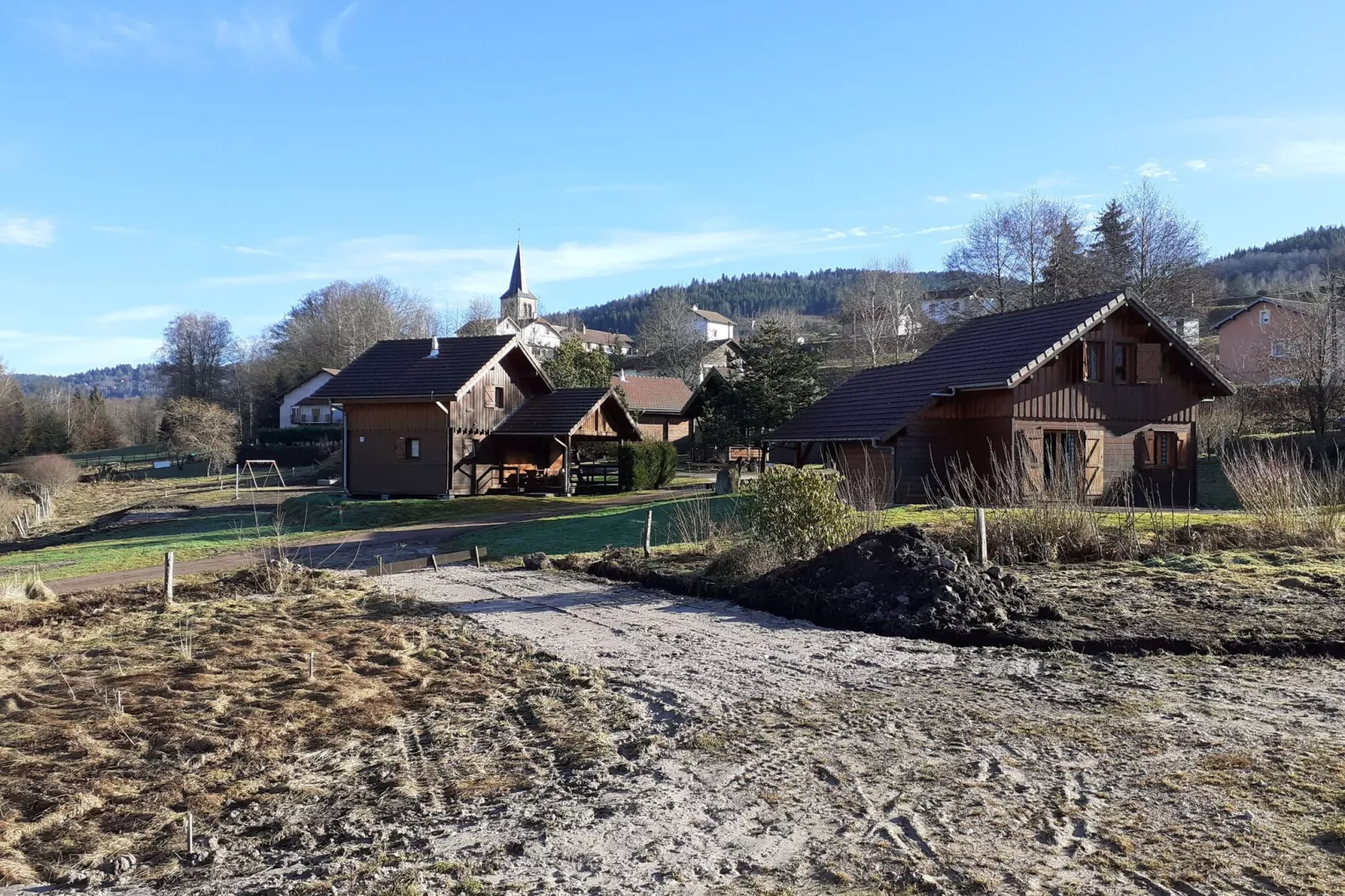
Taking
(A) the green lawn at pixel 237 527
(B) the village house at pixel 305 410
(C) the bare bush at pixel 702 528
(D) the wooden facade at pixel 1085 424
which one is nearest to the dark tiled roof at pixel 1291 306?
(D) the wooden facade at pixel 1085 424

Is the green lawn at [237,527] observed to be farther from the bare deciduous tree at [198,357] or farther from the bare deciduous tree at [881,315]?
the bare deciduous tree at [198,357]

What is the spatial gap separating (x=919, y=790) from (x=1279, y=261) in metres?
132

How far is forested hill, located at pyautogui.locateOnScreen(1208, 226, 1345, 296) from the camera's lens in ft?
329

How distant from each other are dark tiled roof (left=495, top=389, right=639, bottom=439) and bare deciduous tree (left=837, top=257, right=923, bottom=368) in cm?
2612

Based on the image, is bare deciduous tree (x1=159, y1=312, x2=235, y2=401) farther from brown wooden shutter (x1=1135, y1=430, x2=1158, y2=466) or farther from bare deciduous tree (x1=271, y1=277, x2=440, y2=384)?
brown wooden shutter (x1=1135, y1=430, x2=1158, y2=466)

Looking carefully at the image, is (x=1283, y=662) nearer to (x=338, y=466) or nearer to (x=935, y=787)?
(x=935, y=787)

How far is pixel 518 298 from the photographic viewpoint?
11988 cm

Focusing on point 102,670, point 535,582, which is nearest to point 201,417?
point 535,582

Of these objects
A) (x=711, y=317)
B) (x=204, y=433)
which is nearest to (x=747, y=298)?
(x=711, y=317)

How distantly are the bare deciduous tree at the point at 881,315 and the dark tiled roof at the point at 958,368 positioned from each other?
2901cm

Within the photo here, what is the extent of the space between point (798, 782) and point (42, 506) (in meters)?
42.9

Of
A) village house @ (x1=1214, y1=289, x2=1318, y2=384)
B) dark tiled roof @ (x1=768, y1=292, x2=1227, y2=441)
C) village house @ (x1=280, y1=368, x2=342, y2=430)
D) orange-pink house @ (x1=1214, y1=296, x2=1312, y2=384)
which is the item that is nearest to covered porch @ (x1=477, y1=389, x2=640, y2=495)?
dark tiled roof @ (x1=768, y1=292, x2=1227, y2=441)

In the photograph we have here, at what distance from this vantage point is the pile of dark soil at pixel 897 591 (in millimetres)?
11414

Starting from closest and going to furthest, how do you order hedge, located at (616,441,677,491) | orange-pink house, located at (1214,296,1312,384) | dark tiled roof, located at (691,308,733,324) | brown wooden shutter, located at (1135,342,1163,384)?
brown wooden shutter, located at (1135,342,1163,384) < hedge, located at (616,441,677,491) < orange-pink house, located at (1214,296,1312,384) < dark tiled roof, located at (691,308,733,324)
